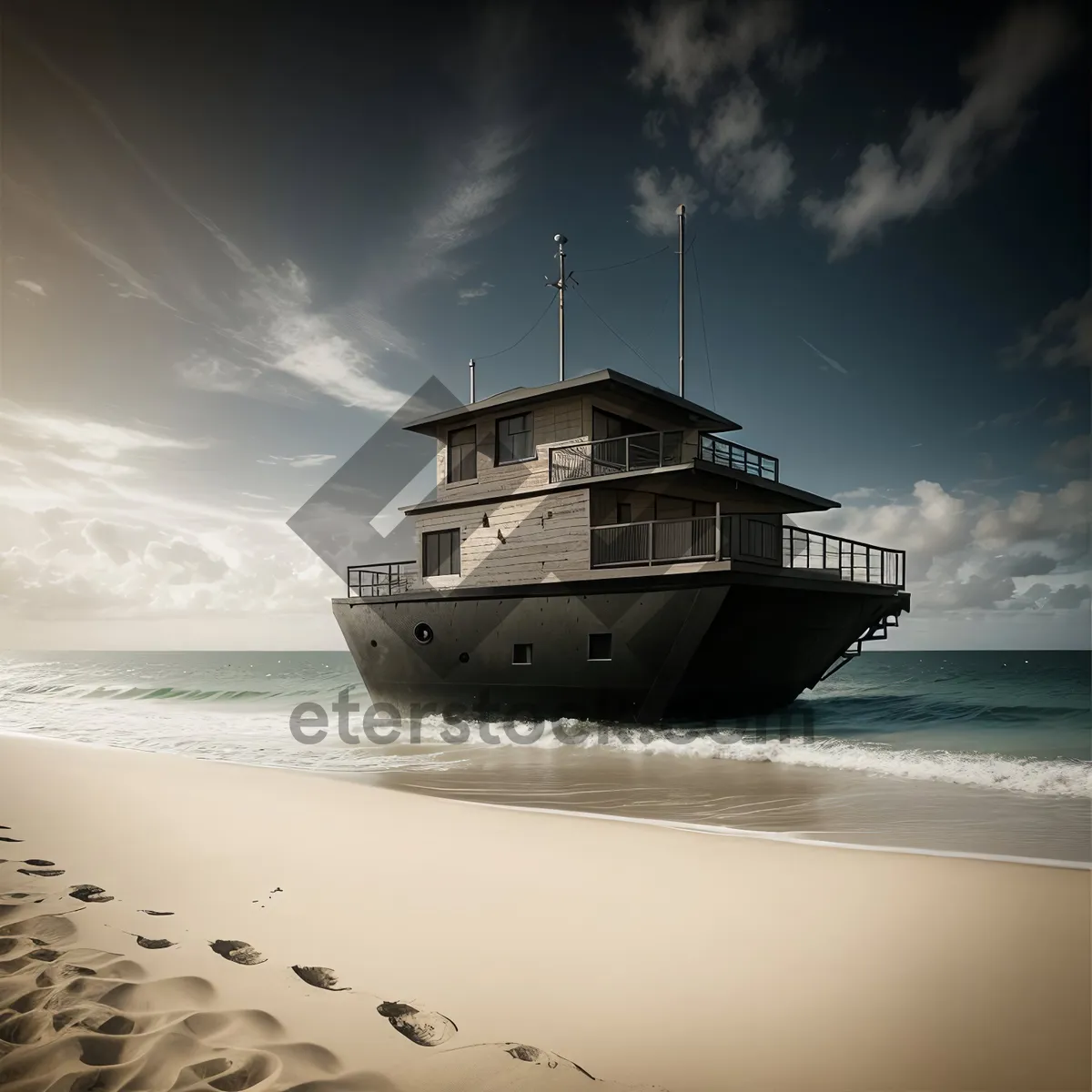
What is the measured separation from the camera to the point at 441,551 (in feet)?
65.1

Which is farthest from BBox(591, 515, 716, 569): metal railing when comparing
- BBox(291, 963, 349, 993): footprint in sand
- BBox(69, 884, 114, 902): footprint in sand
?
BBox(291, 963, 349, 993): footprint in sand

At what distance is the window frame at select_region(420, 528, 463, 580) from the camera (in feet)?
63.5

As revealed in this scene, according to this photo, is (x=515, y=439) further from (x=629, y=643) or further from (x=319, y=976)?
(x=319, y=976)

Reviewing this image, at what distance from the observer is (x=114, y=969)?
352 centimetres

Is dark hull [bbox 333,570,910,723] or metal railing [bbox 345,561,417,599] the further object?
metal railing [bbox 345,561,417,599]

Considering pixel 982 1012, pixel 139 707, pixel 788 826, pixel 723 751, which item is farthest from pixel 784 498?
pixel 139 707

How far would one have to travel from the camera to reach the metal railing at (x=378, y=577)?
20.7 meters

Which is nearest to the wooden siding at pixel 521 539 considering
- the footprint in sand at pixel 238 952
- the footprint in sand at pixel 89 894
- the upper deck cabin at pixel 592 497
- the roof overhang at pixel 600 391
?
the upper deck cabin at pixel 592 497

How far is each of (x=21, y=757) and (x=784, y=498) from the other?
55.5 ft

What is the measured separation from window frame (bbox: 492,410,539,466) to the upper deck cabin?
1.4 inches

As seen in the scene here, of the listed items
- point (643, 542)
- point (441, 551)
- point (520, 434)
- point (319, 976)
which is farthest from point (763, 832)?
point (441, 551)

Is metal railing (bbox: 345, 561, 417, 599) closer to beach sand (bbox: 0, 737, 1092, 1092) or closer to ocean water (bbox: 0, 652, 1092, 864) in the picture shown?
ocean water (bbox: 0, 652, 1092, 864)

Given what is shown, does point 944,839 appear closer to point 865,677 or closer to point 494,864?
point 494,864

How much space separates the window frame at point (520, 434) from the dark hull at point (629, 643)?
11.1 ft
